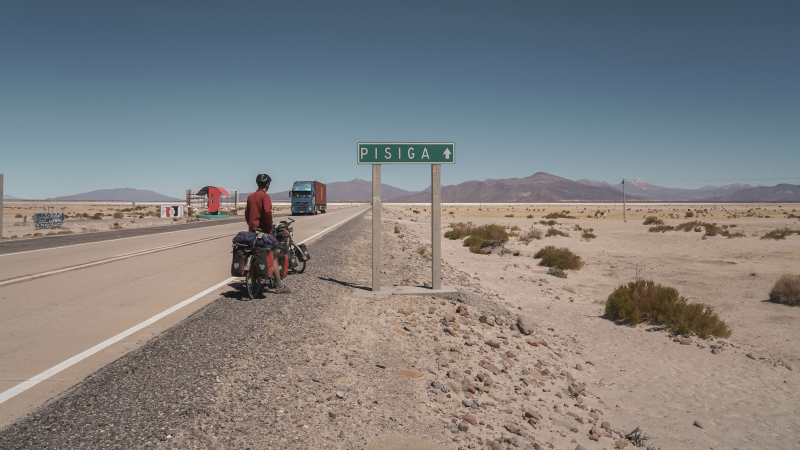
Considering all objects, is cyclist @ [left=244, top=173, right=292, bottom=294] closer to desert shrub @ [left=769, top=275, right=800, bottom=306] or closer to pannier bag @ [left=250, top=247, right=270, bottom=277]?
pannier bag @ [left=250, top=247, right=270, bottom=277]

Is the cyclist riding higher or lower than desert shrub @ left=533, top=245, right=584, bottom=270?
higher

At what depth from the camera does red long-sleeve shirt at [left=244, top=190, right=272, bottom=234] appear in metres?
7.26

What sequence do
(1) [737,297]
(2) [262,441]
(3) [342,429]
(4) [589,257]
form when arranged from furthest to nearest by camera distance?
(4) [589,257], (1) [737,297], (3) [342,429], (2) [262,441]

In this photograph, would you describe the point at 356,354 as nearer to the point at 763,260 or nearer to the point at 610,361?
the point at 610,361

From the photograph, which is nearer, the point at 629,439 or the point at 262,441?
the point at 262,441

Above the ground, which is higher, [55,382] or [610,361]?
→ [55,382]

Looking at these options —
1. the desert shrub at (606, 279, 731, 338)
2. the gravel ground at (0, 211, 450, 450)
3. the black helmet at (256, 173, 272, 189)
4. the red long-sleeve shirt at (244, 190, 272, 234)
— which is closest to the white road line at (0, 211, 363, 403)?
the gravel ground at (0, 211, 450, 450)

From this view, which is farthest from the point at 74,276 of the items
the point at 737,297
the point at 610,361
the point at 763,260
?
the point at 763,260

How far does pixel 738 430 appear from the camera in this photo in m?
5.70

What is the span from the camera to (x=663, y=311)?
32.4 ft

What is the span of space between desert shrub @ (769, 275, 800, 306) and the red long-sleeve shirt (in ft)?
43.8

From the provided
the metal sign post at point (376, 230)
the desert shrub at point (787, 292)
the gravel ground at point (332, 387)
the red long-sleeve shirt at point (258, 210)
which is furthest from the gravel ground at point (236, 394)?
the desert shrub at point (787, 292)

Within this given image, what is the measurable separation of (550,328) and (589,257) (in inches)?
492

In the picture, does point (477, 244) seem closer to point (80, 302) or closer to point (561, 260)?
point (561, 260)
